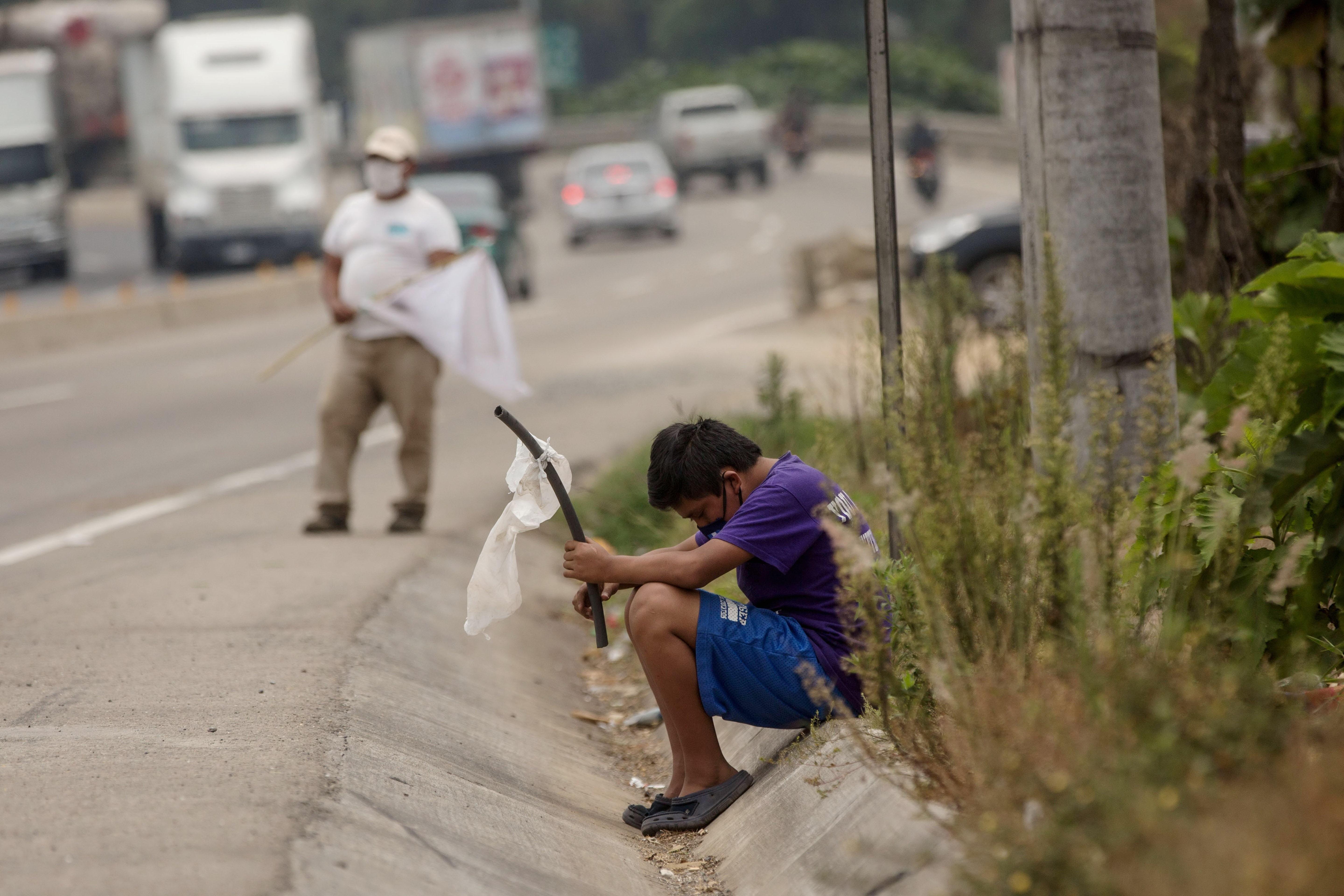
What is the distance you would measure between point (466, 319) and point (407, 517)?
3.46ft

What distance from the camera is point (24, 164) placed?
2919cm

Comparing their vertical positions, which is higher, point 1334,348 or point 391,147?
point 391,147

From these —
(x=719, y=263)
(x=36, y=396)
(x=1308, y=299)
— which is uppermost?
(x=1308, y=299)

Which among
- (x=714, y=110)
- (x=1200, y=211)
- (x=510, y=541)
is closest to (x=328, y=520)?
(x=510, y=541)

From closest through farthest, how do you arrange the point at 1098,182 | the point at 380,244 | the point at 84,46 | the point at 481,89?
the point at 1098,182
the point at 380,244
the point at 84,46
the point at 481,89

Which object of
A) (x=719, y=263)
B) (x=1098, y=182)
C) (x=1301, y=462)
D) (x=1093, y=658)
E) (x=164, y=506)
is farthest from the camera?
(x=719, y=263)

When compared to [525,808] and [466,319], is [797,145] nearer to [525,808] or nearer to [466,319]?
[466,319]

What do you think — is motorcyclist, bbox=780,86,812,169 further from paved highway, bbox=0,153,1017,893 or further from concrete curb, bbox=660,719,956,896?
concrete curb, bbox=660,719,956,896

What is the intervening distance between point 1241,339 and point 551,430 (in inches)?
322

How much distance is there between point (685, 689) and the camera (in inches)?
182

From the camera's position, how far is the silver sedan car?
3200 centimetres

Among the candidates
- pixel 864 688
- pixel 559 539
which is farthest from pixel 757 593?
pixel 559 539

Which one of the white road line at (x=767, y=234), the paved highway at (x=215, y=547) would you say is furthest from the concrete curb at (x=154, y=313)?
the white road line at (x=767, y=234)

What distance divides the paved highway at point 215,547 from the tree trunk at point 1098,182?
8.48 ft
